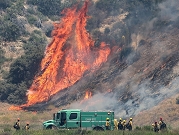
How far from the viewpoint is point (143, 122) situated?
1922 inches

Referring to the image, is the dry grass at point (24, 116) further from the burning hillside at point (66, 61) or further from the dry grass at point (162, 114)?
the dry grass at point (162, 114)

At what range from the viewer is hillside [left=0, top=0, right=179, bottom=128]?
56562 mm

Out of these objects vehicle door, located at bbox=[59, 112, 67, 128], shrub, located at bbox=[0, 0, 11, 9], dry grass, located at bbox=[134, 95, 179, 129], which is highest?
shrub, located at bbox=[0, 0, 11, 9]

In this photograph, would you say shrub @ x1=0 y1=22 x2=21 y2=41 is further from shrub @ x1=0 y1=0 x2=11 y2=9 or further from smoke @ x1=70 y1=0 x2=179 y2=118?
smoke @ x1=70 y1=0 x2=179 y2=118

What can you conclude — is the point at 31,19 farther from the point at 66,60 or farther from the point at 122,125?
the point at 122,125

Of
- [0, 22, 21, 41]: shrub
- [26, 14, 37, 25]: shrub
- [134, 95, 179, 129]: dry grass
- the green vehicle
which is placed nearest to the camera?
the green vehicle

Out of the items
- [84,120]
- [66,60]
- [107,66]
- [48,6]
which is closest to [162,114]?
[84,120]

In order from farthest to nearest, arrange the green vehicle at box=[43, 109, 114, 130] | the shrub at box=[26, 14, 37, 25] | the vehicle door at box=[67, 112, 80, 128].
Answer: the shrub at box=[26, 14, 37, 25] < the vehicle door at box=[67, 112, 80, 128] < the green vehicle at box=[43, 109, 114, 130]

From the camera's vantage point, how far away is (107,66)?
219ft

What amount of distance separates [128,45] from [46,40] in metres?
28.0

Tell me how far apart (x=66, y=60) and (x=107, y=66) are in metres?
7.38

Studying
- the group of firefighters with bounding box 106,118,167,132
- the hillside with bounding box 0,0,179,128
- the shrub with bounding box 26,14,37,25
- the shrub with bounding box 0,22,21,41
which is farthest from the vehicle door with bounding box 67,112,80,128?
the shrub with bounding box 26,14,37,25

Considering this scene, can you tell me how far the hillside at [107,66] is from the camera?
56562 millimetres

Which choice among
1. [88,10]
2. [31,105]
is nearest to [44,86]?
[31,105]
